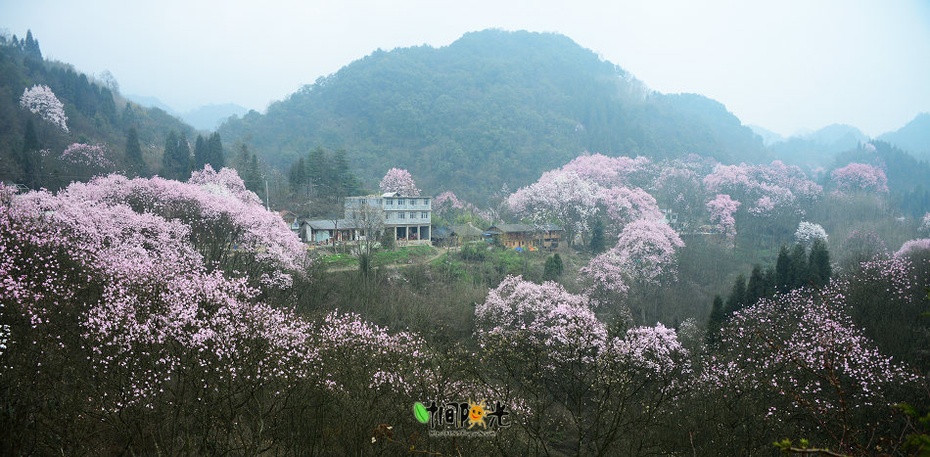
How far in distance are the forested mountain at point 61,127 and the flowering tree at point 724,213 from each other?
41310mm

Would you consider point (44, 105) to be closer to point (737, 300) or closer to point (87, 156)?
point (87, 156)

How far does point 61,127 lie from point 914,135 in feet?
374

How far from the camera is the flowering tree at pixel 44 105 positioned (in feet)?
99.2

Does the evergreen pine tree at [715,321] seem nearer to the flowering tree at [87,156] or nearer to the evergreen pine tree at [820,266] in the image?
the evergreen pine tree at [820,266]

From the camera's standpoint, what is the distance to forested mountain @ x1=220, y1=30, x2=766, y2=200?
5238 centimetres

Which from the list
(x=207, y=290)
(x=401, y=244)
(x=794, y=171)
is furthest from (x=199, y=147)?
(x=794, y=171)

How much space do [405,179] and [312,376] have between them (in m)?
35.2

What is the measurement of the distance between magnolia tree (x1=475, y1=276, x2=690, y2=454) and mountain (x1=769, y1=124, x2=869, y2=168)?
74.9m

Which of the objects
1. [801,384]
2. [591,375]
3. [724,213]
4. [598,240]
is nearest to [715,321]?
[801,384]

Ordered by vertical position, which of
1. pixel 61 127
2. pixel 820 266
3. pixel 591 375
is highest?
pixel 61 127

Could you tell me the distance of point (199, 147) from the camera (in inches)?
1404

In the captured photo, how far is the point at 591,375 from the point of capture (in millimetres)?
14086

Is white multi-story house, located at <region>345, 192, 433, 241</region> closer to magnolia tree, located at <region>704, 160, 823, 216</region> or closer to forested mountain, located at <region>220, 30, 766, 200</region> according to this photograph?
forested mountain, located at <region>220, 30, 766, 200</region>

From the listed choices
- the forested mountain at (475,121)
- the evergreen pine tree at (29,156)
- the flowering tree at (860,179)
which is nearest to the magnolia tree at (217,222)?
the evergreen pine tree at (29,156)
